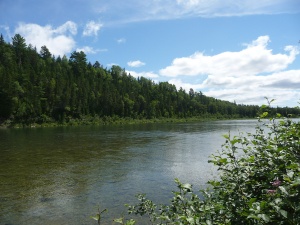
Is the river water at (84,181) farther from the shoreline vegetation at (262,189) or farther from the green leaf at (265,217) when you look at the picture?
the green leaf at (265,217)

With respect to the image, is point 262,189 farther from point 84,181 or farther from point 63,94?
point 63,94

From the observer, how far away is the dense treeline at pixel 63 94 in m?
100

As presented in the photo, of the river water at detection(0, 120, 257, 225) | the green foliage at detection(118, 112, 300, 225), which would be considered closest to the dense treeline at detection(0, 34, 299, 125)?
the river water at detection(0, 120, 257, 225)

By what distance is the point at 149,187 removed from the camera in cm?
1725

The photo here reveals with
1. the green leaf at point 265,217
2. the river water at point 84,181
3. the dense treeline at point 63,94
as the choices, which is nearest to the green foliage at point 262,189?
the green leaf at point 265,217

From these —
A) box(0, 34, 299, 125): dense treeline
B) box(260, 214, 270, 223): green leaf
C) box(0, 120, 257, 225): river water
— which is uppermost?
box(0, 34, 299, 125): dense treeline

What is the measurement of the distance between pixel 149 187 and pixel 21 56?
160566 millimetres

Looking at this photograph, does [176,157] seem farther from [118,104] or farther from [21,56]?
[21,56]

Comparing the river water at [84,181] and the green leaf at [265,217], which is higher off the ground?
the green leaf at [265,217]

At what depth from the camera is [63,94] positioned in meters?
121

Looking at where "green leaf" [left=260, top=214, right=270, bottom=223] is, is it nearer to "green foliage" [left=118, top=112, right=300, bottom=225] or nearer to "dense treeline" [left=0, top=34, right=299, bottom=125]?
"green foliage" [left=118, top=112, right=300, bottom=225]

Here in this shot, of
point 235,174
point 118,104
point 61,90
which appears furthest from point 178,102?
point 235,174

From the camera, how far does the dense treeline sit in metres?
100

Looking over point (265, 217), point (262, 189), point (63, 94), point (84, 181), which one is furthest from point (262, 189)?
point (63, 94)
